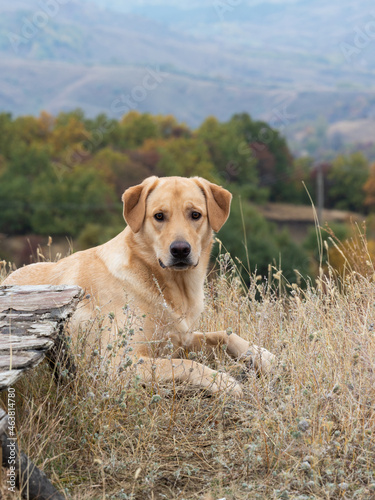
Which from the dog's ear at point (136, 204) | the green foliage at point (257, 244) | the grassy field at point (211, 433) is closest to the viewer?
the grassy field at point (211, 433)

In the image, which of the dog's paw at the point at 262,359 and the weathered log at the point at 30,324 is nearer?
the weathered log at the point at 30,324

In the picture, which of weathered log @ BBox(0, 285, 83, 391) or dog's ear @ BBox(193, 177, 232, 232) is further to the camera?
dog's ear @ BBox(193, 177, 232, 232)

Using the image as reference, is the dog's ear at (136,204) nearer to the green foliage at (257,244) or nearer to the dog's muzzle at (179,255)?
the dog's muzzle at (179,255)

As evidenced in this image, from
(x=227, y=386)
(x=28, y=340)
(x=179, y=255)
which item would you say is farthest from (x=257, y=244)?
(x=28, y=340)

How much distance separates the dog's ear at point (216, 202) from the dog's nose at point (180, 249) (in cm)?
49

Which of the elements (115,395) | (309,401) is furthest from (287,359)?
(115,395)

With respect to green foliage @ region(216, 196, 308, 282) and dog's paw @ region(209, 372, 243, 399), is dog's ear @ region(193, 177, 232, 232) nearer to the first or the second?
dog's paw @ region(209, 372, 243, 399)

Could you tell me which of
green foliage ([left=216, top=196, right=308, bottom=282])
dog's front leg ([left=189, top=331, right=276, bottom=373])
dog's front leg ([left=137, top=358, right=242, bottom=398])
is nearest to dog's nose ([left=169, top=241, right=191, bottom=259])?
dog's front leg ([left=189, top=331, right=276, bottom=373])

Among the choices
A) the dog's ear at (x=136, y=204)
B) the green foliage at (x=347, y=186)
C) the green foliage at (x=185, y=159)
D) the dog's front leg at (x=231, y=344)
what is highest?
the dog's ear at (x=136, y=204)

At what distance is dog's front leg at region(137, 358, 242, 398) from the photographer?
11.6 ft

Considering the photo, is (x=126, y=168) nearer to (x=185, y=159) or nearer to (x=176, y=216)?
(x=185, y=159)

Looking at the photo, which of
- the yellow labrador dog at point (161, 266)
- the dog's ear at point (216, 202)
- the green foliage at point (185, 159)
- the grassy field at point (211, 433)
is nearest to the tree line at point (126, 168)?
the green foliage at point (185, 159)

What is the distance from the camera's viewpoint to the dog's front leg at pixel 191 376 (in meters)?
3.55

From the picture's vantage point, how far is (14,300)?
3238 mm
